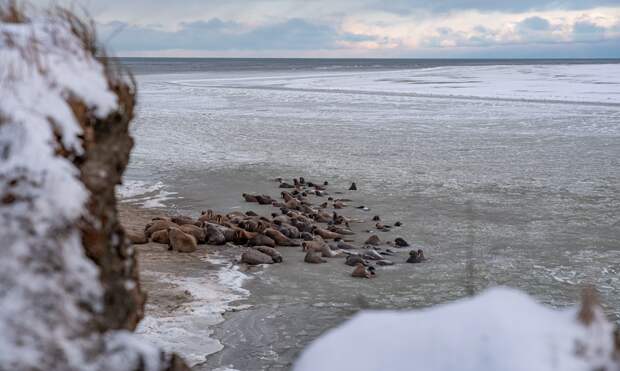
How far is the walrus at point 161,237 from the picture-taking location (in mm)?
10172

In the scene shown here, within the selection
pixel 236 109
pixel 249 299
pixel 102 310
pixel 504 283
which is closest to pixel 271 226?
pixel 249 299

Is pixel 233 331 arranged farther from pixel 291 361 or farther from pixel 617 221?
A: pixel 617 221

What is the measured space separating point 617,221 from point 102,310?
10.1 m

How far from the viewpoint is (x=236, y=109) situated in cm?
3128

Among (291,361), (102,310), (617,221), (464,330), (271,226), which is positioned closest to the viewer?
(464,330)

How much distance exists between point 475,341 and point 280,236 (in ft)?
25.4

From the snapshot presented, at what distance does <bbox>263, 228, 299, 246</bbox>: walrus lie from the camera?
406 inches

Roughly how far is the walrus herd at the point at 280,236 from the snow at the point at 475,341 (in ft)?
19.6

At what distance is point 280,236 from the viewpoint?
34.0 ft

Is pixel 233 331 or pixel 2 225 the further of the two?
pixel 233 331

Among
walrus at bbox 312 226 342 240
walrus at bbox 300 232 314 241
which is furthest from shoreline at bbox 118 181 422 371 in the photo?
walrus at bbox 300 232 314 241

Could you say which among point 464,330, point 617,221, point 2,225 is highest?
point 2,225

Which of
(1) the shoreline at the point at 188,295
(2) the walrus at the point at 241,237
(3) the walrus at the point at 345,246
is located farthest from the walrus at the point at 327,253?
(1) the shoreline at the point at 188,295

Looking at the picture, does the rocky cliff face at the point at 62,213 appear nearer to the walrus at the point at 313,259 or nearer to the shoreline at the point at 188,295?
the shoreline at the point at 188,295
